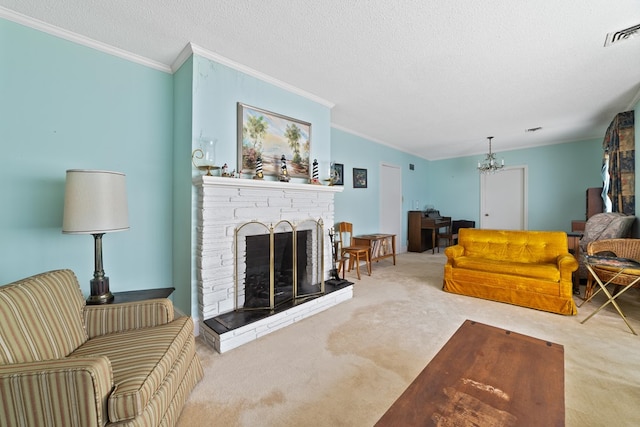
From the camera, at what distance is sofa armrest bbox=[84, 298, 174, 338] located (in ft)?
5.09

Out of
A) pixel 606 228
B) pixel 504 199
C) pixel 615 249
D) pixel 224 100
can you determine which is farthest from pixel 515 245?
pixel 224 100

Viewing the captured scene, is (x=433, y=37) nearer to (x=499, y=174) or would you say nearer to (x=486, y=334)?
(x=486, y=334)

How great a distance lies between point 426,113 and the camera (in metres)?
3.85

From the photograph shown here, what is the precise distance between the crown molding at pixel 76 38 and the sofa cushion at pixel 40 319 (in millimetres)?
1865

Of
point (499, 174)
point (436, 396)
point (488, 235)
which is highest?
point (499, 174)

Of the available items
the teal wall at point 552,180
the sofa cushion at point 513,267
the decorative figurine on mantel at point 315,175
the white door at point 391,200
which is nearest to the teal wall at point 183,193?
the decorative figurine on mantel at point 315,175

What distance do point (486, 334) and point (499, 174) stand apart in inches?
240

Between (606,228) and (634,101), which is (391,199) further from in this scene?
(634,101)

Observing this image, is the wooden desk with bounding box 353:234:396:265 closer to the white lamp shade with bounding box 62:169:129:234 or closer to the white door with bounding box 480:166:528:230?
the white door with bounding box 480:166:528:230

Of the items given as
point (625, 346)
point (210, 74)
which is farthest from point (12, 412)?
point (625, 346)

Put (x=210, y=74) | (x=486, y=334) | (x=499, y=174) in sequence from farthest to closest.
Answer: (x=499, y=174) → (x=210, y=74) → (x=486, y=334)

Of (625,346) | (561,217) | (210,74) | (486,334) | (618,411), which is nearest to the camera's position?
(618,411)

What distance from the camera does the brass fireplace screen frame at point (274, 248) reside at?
96.6 inches

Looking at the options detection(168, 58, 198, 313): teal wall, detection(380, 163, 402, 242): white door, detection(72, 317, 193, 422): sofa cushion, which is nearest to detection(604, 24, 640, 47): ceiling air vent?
detection(168, 58, 198, 313): teal wall
